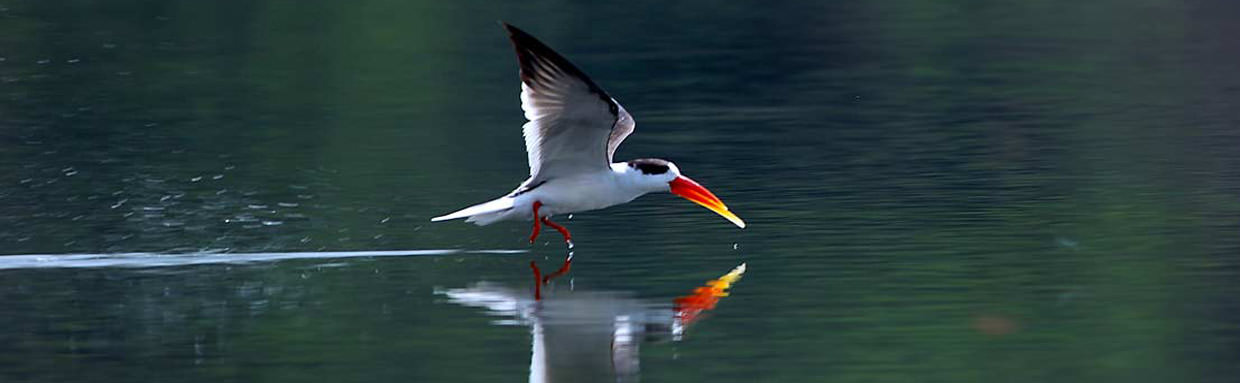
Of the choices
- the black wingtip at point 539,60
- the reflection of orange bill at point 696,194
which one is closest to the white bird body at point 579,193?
the reflection of orange bill at point 696,194

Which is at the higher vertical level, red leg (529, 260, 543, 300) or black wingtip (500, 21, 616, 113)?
black wingtip (500, 21, 616, 113)

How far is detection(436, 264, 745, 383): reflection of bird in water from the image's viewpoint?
9148 millimetres

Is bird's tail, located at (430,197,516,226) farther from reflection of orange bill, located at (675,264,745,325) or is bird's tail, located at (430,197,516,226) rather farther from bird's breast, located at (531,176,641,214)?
reflection of orange bill, located at (675,264,745,325)

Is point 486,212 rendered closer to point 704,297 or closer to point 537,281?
point 537,281

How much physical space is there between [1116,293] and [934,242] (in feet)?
6.57

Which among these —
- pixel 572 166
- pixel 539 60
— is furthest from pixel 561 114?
Result: pixel 572 166

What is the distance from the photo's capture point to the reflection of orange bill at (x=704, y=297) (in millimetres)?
10398

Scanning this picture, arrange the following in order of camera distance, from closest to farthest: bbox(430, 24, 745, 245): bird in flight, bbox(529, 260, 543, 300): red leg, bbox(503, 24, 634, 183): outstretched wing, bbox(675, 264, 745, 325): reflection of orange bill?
bbox(675, 264, 745, 325): reflection of orange bill < bbox(529, 260, 543, 300): red leg < bbox(503, 24, 634, 183): outstretched wing < bbox(430, 24, 745, 245): bird in flight

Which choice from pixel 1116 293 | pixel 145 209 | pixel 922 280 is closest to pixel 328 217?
pixel 145 209

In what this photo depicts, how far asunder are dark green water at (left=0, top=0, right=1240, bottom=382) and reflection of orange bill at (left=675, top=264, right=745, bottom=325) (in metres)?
0.11

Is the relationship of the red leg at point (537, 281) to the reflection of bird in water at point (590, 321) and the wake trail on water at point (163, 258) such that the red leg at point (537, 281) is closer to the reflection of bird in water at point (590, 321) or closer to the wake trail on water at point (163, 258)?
the reflection of bird in water at point (590, 321)

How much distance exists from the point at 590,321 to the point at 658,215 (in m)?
3.94

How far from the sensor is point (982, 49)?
28125 millimetres

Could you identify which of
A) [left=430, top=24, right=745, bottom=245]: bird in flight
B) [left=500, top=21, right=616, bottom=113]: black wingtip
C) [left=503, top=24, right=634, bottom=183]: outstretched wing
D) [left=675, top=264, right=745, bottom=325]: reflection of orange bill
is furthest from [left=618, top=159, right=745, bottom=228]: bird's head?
[left=675, top=264, right=745, bottom=325]: reflection of orange bill
